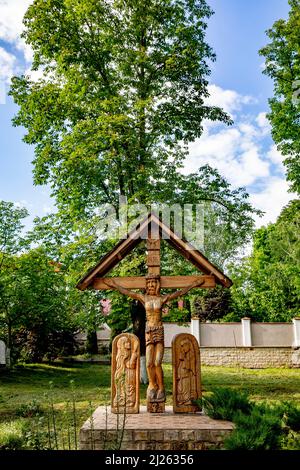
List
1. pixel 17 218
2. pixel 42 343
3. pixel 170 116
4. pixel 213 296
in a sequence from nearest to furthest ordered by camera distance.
→ 1. pixel 170 116
2. pixel 17 218
3. pixel 42 343
4. pixel 213 296

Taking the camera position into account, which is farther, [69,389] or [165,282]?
[69,389]

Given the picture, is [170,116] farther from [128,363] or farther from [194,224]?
[128,363]

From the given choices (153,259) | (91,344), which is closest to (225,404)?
(153,259)

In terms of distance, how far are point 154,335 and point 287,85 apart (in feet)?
44.3

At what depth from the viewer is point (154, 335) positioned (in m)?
7.06

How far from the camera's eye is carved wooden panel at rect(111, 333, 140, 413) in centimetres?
686

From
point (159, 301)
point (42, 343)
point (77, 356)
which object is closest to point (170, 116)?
point (159, 301)

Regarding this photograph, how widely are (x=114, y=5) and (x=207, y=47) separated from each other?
3.39 metres

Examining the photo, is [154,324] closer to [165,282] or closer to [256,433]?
[165,282]

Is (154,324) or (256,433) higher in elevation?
(154,324)

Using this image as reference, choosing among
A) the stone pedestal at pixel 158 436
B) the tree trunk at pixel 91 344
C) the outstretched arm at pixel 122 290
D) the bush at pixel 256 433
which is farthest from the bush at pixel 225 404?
the tree trunk at pixel 91 344

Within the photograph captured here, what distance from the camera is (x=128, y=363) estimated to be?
702 cm

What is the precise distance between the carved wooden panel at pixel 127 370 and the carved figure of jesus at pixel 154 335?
196 millimetres

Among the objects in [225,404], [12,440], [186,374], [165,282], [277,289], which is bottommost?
[12,440]
